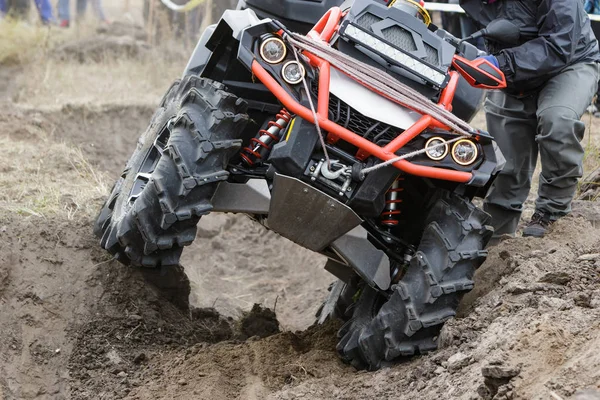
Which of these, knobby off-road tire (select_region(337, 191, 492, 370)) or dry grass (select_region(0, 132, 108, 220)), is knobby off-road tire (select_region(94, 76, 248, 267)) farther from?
dry grass (select_region(0, 132, 108, 220))

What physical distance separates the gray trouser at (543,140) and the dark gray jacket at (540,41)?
15 centimetres

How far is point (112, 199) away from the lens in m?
5.68

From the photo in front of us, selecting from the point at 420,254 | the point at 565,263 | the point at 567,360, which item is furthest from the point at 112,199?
the point at 567,360

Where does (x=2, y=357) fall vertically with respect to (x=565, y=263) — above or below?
below

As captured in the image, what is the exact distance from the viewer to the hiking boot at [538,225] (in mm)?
6090

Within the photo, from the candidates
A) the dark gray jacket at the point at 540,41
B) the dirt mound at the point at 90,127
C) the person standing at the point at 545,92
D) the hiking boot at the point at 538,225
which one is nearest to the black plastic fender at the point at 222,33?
the person standing at the point at 545,92

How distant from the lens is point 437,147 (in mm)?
4527

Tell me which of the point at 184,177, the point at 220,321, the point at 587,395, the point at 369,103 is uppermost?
the point at 369,103

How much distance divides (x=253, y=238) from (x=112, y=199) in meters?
3.91

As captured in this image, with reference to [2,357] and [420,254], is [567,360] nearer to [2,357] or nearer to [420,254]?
[420,254]

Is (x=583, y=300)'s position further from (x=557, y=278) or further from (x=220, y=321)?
(x=220, y=321)

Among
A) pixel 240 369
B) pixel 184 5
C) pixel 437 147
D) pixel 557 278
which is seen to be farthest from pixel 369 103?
pixel 184 5

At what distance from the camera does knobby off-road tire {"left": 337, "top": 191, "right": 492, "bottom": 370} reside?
4559 mm

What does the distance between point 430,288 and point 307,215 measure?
72 centimetres
